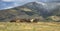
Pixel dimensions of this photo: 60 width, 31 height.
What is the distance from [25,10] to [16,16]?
1.55 ft

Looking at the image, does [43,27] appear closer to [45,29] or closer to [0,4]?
[45,29]

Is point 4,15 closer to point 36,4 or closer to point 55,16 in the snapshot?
point 36,4

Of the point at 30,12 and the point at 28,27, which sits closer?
the point at 28,27

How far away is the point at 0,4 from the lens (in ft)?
28.9

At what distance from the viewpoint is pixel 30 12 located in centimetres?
881

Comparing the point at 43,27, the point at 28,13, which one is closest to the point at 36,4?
the point at 28,13

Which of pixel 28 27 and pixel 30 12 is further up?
pixel 30 12

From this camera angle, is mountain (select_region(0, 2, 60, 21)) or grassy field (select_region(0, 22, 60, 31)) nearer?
grassy field (select_region(0, 22, 60, 31))

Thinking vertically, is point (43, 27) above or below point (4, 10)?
below

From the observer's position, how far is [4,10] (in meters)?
8.82

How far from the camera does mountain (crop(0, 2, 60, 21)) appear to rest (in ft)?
28.7

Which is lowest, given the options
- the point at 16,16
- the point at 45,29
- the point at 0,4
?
the point at 45,29

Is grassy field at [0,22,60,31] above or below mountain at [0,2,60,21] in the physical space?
below

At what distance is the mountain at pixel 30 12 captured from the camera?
8.76 m
